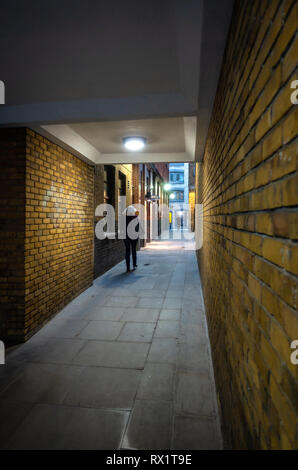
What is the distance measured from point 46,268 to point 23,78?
258 centimetres

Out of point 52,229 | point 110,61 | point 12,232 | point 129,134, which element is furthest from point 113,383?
point 129,134

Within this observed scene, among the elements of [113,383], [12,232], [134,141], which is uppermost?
[134,141]

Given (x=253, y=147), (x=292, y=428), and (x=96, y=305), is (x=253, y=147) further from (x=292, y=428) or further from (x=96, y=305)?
(x=96, y=305)

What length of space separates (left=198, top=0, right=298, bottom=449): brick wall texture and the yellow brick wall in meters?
3.02

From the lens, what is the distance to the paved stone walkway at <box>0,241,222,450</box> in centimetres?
194

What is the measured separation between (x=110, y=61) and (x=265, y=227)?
243cm

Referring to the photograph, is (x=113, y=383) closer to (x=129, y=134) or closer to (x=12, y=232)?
(x=12, y=232)

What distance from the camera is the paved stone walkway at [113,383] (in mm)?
1941

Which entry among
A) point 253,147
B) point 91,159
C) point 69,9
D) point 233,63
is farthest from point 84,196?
point 253,147

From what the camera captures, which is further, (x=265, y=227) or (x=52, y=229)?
(x=52, y=229)

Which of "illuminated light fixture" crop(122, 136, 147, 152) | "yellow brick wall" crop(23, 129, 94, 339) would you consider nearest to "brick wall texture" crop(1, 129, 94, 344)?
"yellow brick wall" crop(23, 129, 94, 339)

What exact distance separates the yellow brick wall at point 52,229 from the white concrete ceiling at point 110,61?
47cm

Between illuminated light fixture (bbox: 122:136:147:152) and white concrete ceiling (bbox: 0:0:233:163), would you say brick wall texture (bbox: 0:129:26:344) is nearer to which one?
white concrete ceiling (bbox: 0:0:233:163)

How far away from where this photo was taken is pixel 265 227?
3.07 ft
